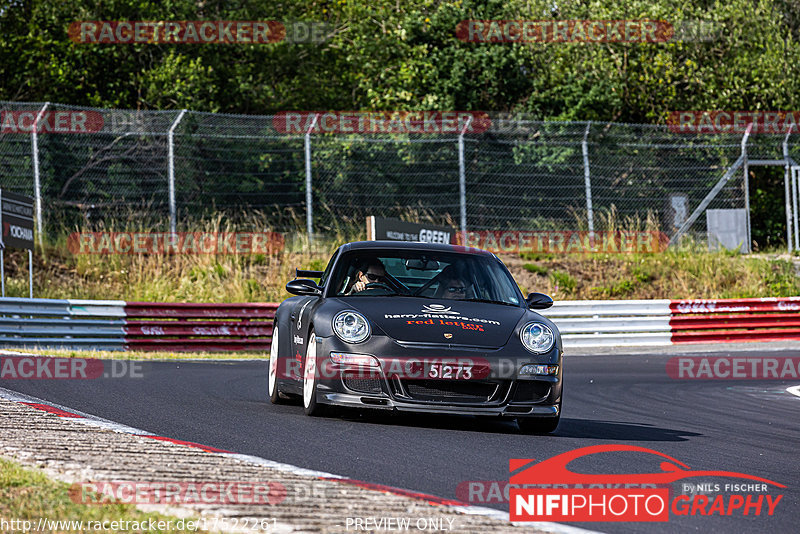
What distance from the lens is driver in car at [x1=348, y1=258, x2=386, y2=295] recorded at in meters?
8.21

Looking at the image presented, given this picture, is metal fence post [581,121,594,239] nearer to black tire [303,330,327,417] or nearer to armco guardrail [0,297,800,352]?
armco guardrail [0,297,800,352]

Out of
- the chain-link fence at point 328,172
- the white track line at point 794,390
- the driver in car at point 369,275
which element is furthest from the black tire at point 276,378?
the chain-link fence at point 328,172

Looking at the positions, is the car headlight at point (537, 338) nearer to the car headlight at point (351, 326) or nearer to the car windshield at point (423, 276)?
the car windshield at point (423, 276)

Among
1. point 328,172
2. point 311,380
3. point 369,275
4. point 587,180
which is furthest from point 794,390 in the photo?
point 328,172

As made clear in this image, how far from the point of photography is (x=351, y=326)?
24.1ft

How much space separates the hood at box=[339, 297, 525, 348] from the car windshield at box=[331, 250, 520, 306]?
27 cm

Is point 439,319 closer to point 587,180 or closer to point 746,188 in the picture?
point 587,180

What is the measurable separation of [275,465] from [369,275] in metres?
3.26

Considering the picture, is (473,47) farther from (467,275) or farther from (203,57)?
(467,275)

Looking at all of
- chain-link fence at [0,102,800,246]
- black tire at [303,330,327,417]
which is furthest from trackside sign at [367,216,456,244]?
black tire at [303,330,327,417]

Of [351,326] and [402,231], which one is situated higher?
[402,231]

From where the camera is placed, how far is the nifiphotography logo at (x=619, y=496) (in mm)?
4586

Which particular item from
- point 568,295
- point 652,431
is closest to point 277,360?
point 652,431

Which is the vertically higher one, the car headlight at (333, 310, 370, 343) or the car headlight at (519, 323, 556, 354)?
the car headlight at (333, 310, 370, 343)
